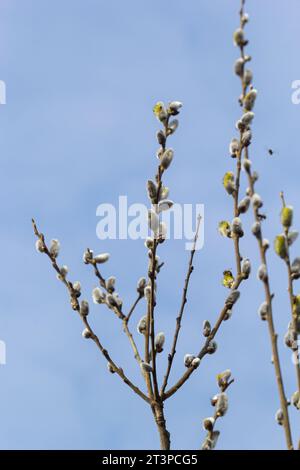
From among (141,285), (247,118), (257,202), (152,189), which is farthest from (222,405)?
(247,118)

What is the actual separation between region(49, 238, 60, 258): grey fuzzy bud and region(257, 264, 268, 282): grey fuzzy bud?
71.4 inches

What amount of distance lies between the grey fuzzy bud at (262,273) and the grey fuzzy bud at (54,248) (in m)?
1.81

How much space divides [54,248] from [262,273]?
72.7 inches

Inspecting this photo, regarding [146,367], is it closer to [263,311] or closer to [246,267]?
[246,267]

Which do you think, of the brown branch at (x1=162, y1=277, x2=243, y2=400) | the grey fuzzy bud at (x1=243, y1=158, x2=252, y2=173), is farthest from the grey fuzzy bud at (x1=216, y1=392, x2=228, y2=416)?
the grey fuzzy bud at (x1=243, y1=158, x2=252, y2=173)

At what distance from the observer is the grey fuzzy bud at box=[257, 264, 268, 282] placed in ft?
8.45

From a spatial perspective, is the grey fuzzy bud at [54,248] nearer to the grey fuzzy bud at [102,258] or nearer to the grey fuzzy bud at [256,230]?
the grey fuzzy bud at [102,258]

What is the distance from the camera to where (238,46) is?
3387 millimetres

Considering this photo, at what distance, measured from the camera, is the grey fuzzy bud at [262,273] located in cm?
257

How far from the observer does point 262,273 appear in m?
2.57

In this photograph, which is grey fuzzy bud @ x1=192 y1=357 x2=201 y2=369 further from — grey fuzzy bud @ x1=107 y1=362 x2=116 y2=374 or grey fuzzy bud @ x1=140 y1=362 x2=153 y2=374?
grey fuzzy bud @ x1=107 y1=362 x2=116 y2=374

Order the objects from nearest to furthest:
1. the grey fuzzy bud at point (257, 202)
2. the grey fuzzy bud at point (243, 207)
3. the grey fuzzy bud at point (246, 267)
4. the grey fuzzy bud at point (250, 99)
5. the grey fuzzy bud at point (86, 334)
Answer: the grey fuzzy bud at point (257, 202) → the grey fuzzy bud at point (250, 99) → the grey fuzzy bud at point (243, 207) → the grey fuzzy bud at point (246, 267) → the grey fuzzy bud at point (86, 334)

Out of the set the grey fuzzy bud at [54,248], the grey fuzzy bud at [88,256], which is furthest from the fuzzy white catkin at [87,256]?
the grey fuzzy bud at [54,248]
